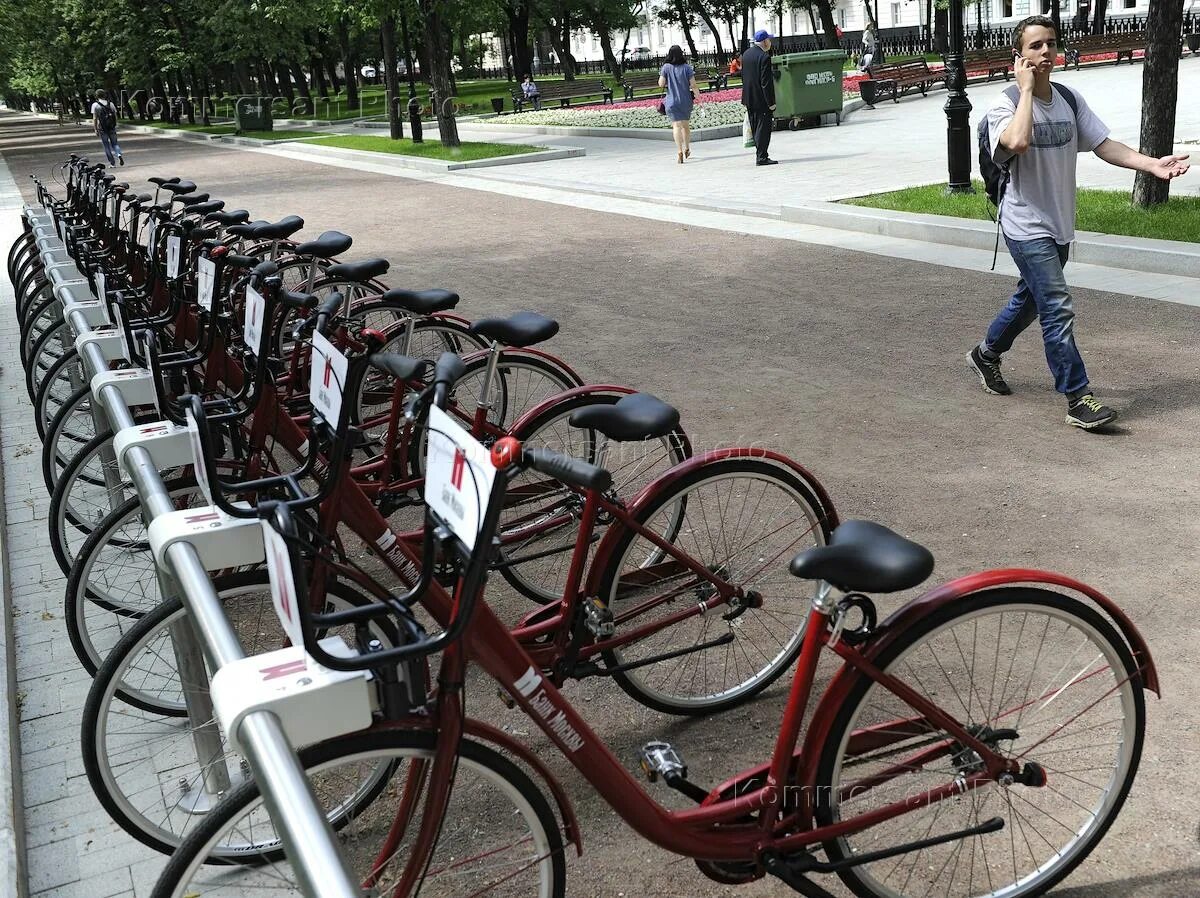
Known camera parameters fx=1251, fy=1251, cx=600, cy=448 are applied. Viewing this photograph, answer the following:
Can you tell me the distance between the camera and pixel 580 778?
377cm

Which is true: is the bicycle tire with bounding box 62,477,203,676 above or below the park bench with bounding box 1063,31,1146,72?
below

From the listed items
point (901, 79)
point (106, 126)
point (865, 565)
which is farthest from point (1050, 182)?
point (106, 126)

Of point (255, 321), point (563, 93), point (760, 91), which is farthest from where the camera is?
point (563, 93)

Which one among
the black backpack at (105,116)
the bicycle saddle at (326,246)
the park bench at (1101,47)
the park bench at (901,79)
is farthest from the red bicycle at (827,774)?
the park bench at (1101,47)

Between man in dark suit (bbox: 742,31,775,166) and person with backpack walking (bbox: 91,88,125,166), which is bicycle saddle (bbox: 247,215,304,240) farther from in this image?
person with backpack walking (bbox: 91,88,125,166)

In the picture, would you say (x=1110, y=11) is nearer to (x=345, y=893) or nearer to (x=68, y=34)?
(x=68, y=34)

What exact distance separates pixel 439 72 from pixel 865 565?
1034 inches

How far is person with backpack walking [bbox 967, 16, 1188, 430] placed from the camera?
6.16m

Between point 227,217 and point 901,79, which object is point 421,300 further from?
point 901,79

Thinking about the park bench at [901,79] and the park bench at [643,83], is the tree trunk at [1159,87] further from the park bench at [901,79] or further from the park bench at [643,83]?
the park bench at [643,83]

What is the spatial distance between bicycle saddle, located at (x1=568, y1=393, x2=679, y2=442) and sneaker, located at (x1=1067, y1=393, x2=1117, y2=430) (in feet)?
11.5

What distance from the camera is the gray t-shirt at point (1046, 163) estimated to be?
6.18 meters

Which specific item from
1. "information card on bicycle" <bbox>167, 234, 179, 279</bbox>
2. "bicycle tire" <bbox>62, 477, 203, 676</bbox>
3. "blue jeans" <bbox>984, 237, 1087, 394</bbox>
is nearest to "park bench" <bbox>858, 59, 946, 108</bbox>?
"blue jeans" <bbox>984, 237, 1087, 394</bbox>

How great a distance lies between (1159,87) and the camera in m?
11.0
